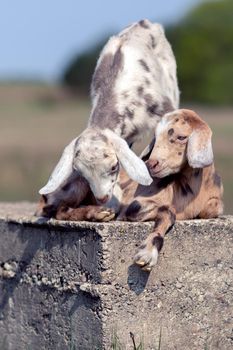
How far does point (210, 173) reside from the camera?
7.65m

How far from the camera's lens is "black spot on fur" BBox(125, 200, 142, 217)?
7410 mm

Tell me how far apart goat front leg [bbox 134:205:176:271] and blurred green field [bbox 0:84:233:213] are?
25.2 feet

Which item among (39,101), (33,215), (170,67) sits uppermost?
(39,101)

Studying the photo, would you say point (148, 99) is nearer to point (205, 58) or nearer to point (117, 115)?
point (117, 115)

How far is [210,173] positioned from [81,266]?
1.02 metres

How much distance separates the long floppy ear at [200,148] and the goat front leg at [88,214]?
0.59 metres

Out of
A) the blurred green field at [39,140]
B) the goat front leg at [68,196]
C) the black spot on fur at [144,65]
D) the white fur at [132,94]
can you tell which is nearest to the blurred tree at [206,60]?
the blurred green field at [39,140]

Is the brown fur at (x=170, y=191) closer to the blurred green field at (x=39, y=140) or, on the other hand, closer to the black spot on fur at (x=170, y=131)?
the black spot on fur at (x=170, y=131)

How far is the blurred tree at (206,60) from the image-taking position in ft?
149

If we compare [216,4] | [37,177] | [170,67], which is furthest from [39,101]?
[170,67]

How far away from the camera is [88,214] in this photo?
741 centimetres

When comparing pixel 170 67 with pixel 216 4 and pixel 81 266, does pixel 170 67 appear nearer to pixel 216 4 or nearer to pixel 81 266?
pixel 81 266

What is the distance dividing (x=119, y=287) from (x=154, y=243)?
34 centimetres

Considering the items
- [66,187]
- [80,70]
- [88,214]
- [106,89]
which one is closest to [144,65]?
[106,89]
